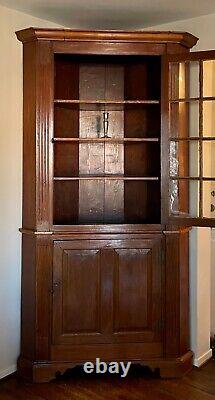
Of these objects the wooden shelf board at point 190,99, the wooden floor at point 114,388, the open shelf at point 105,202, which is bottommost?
the wooden floor at point 114,388

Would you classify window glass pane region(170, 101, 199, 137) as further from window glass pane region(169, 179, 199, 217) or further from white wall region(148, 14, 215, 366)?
white wall region(148, 14, 215, 366)

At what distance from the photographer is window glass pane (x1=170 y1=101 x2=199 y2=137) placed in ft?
9.11

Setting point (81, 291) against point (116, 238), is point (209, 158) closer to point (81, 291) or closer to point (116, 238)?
point (116, 238)

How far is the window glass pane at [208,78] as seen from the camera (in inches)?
105

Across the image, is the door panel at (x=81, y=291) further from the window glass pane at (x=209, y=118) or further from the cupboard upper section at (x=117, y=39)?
the cupboard upper section at (x=117, y=39)

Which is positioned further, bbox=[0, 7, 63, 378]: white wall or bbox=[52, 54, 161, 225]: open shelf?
bbox=[52, 54, 161, 225]: open shelf

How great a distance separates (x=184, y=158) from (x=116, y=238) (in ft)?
2.30

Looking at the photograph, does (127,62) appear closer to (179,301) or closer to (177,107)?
(177,107)

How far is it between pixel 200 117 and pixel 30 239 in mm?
1360

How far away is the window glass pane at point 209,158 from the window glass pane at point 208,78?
12.0 inches

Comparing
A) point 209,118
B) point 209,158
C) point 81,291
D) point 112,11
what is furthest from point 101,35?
point 81,291

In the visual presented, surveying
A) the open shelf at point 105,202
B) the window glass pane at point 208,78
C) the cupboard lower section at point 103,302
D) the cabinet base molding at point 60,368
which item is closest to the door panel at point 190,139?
the window glass pane at point 208,78

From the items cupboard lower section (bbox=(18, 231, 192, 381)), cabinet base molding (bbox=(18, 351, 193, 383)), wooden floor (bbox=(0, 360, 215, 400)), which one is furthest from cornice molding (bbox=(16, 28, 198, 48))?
wooden floor (bbox=(0, 360, 215, 400))

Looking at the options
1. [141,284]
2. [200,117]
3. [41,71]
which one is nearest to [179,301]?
[141,284]
